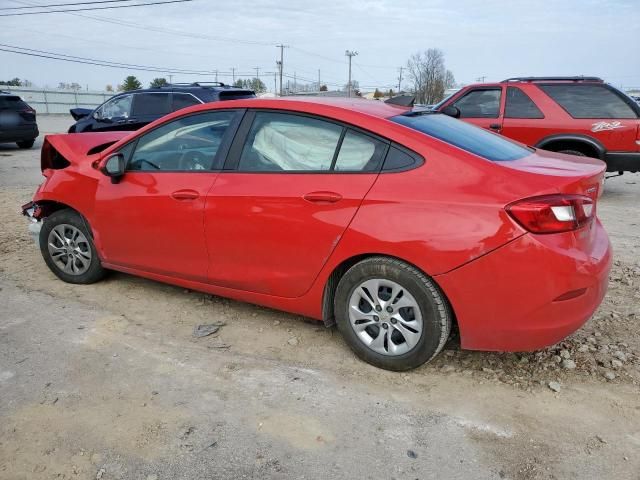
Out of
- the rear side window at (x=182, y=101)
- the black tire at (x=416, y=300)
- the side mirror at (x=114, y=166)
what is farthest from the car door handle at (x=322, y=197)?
the rear side window at (x=182, y=101)

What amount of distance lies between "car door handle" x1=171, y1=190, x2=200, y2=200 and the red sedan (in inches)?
0.4

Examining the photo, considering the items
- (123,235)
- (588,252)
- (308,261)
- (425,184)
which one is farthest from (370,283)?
(123,235)

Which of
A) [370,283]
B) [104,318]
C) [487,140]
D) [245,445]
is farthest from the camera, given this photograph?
[104,318]

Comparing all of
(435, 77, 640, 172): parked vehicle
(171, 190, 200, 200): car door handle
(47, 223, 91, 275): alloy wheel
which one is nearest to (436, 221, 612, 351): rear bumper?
(171, 190, 200, 200): car door handle

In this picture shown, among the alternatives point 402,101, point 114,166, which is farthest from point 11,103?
point 402,101

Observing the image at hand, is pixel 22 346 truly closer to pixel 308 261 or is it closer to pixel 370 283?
pixel 308 261

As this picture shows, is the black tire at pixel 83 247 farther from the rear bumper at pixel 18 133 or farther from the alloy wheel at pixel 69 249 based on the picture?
the rear bumper at pixel 18 133

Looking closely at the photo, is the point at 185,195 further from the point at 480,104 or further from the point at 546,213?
the point at 480,104

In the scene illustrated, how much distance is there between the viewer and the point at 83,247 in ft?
14.9

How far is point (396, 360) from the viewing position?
315 centimetres

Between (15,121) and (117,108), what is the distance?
4.74 m

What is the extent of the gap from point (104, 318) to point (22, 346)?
59cm

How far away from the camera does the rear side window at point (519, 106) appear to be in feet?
26.7

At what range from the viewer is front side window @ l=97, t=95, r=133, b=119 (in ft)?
38.0
